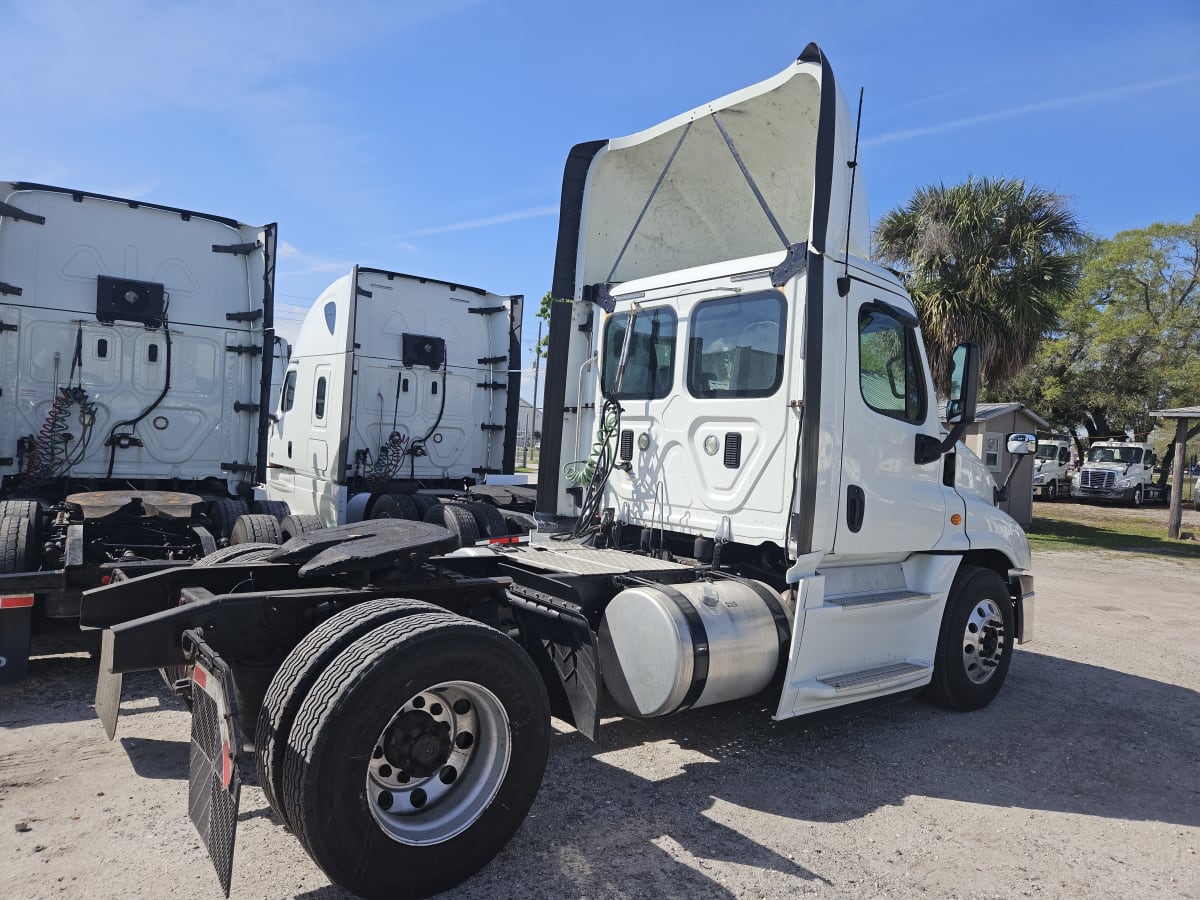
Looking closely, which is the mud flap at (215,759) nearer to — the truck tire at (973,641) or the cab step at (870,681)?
the cab step at (870,681)

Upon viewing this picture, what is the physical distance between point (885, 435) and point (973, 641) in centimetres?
173

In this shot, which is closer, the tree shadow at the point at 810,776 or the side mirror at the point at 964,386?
the tree shadow at the point at 810,776

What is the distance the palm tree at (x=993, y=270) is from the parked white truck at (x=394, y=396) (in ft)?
33.8

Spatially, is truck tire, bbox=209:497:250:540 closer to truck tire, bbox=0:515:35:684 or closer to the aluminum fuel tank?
truck tire, bbox=0:515:35:684

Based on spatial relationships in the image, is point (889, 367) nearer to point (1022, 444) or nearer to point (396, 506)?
point (1022, 444)

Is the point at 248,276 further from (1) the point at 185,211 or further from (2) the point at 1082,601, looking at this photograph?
(2) the point at 1082,601

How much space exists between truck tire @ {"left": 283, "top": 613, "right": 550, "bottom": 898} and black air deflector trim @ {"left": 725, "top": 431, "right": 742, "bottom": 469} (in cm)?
205

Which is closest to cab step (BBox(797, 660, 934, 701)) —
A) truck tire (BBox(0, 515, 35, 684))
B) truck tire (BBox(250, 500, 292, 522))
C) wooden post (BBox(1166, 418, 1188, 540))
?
truck tire (BBox(0, 515, 35, 684))

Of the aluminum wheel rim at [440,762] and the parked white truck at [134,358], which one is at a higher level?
the parked white truck at [134,358]

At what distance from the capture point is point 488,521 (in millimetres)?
7898

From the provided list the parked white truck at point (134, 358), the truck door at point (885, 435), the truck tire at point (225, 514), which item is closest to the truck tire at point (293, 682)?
the truck door at point (885, 435)

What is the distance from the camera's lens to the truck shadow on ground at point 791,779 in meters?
3.39

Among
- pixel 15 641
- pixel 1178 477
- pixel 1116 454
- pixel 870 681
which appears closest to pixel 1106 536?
pixel 1178 477

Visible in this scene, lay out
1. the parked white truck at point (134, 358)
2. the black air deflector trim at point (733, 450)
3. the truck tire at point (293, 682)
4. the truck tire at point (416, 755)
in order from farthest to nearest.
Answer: the parked white truck at point (134, 358), the black air deflector trim at point (733, 450), the truck tire at point (293, 682), the truck tire at point (416, 755)
